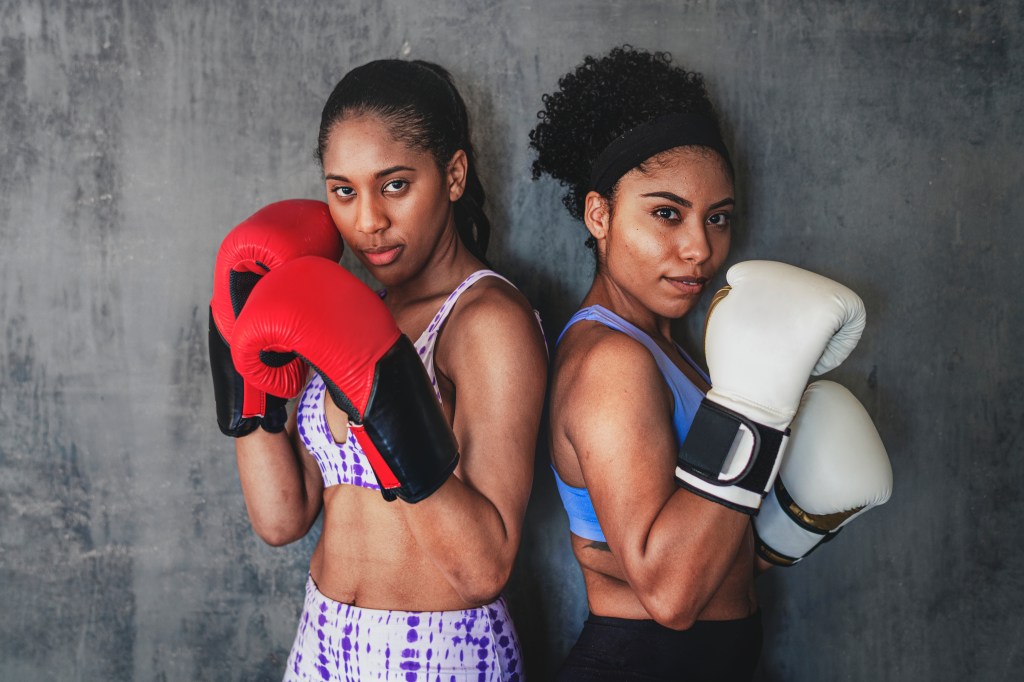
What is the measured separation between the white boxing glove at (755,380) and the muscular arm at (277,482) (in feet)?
3.13

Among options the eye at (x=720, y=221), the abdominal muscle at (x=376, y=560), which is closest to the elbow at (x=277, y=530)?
the abdominal muscle at (x=376, y=560)

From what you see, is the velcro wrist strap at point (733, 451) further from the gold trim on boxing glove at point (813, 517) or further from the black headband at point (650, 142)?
the black headband at point (650, 142)

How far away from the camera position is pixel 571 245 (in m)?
1.96

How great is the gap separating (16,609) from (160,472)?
1.95 ft

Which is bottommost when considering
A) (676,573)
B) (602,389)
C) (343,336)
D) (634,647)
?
(634,647)

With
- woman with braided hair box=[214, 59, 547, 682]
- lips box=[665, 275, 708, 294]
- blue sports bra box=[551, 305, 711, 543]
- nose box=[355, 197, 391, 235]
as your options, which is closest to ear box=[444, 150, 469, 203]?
woman with braided hair box=[214, 59, 547, 682]

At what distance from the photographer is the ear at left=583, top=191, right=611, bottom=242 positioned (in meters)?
1.55

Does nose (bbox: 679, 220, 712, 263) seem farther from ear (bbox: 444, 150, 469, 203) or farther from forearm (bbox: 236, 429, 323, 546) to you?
forearm (bbox: 236, 429, 323, 546)

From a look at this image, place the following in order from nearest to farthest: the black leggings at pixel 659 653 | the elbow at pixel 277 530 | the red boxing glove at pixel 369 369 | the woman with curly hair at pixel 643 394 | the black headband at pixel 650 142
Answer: the red boxing glove at pixel 369 369 < the woman with curly hair at pixel 643 394 < the black leggings at pixel 659 653 < the black headband at pixel 650 142 < the elbow at pixel 277 530

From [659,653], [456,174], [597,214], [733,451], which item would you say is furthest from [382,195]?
[659,653]

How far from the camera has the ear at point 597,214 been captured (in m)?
1.55

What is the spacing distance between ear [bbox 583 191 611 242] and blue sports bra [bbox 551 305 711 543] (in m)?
0.17

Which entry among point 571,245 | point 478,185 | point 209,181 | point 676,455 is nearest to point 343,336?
point 676,455

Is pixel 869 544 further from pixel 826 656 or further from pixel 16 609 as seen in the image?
pixel 16 609
